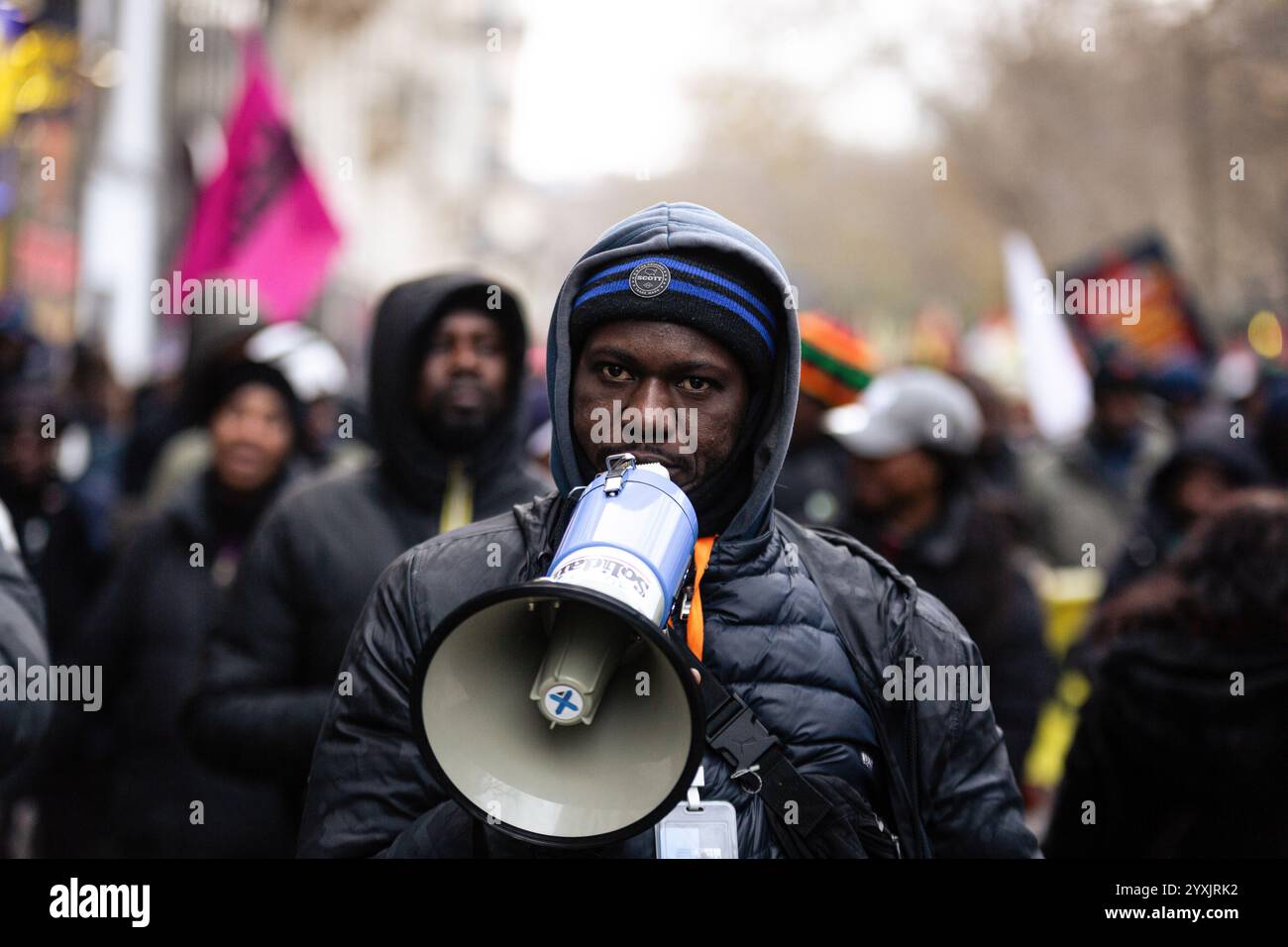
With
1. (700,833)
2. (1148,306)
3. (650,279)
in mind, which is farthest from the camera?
(1148,306)

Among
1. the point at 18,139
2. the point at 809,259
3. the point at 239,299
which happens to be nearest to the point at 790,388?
the point at 239,299

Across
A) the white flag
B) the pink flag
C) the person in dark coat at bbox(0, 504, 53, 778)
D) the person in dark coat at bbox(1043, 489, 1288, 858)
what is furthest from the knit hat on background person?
the white flag

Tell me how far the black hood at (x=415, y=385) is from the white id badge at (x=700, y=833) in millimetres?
1701

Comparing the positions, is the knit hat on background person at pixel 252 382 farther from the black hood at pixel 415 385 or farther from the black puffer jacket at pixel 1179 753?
the black puffer jacket at pixel 1179 753

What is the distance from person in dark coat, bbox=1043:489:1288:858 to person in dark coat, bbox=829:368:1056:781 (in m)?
0.87

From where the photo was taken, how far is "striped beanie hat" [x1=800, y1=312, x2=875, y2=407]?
16.4ft

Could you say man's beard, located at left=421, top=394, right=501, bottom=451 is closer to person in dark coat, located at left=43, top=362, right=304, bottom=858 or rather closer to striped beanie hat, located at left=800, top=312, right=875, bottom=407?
person in dark coat, located at left=43, top=362, right=304, bottom=858

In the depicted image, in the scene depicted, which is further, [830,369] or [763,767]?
[830,369]

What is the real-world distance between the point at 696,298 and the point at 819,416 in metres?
3.16

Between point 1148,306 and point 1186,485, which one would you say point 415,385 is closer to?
point 1186,485

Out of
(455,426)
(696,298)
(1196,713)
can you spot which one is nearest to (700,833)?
(696,298)

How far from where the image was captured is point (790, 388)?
2111 mm

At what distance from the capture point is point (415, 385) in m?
3.61
